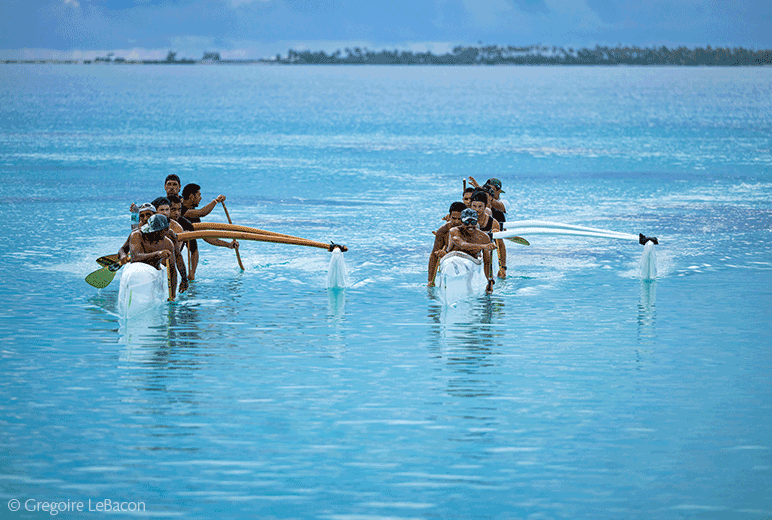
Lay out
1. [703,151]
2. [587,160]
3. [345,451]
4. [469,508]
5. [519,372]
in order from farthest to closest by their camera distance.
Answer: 1. [703,151]
2. [587,160]
3. [519,372]
4. [345,451]
5. [469,508]

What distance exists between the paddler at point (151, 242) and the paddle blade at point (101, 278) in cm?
161

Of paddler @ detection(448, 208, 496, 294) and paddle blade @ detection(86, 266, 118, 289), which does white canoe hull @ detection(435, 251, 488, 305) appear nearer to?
paddler @ detection(448, 208, 496, 294)

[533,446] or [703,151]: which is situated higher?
[703,151]

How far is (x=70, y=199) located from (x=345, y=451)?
20.0 metres

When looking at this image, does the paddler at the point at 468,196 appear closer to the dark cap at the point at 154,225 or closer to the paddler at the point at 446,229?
the paddler at the point at 446,229

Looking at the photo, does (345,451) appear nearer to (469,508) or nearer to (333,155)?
(469,508)

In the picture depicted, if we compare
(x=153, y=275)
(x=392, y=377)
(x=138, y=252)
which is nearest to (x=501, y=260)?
(x=392, y=377)

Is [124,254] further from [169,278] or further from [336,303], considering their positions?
[336,303]

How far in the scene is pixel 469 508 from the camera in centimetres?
799

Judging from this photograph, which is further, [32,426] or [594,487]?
[32,426]

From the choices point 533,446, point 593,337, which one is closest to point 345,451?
point 533,446

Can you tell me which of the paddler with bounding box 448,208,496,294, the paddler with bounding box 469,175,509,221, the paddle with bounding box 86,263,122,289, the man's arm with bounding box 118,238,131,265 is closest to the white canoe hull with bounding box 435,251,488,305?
the paddler with bounding box 448,208,496,294

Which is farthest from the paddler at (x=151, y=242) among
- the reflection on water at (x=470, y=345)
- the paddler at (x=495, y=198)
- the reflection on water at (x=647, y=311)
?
the reflection on water at (x=647, y=311)

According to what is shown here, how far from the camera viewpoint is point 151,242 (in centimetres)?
1325
